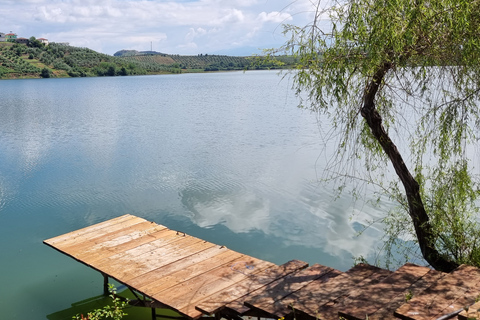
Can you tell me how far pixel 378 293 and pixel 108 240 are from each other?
4127 mm

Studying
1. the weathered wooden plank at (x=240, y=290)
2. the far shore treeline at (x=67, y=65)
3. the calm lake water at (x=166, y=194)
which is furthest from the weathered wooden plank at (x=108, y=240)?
the far shore treeline at (x=67, y=65)

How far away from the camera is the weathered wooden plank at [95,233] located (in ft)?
22.6

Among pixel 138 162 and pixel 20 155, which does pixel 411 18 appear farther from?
pixel 20 155

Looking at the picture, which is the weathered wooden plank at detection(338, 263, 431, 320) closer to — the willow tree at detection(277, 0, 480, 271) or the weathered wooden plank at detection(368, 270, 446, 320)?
the weathered wooden plank at detection(368, 270, 446, 320)

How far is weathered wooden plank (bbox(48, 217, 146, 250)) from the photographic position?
22.6 ft

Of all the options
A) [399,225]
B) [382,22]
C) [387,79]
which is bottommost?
[399,225]

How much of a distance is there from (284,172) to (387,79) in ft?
26.7

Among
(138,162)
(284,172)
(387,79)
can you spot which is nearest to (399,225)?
(387,79)

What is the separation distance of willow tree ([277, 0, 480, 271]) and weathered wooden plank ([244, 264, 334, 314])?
1.55 meters

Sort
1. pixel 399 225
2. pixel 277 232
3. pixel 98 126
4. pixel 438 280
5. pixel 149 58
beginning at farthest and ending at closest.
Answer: pixel 149 58, pixel 98 126, pixel 277 232, pixel 399 225, pixel 438 280

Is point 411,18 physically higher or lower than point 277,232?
higher

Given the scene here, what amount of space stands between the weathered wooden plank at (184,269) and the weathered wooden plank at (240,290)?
602mm

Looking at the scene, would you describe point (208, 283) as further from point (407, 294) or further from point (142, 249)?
point (407, 294)

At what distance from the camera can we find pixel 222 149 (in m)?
17.4
